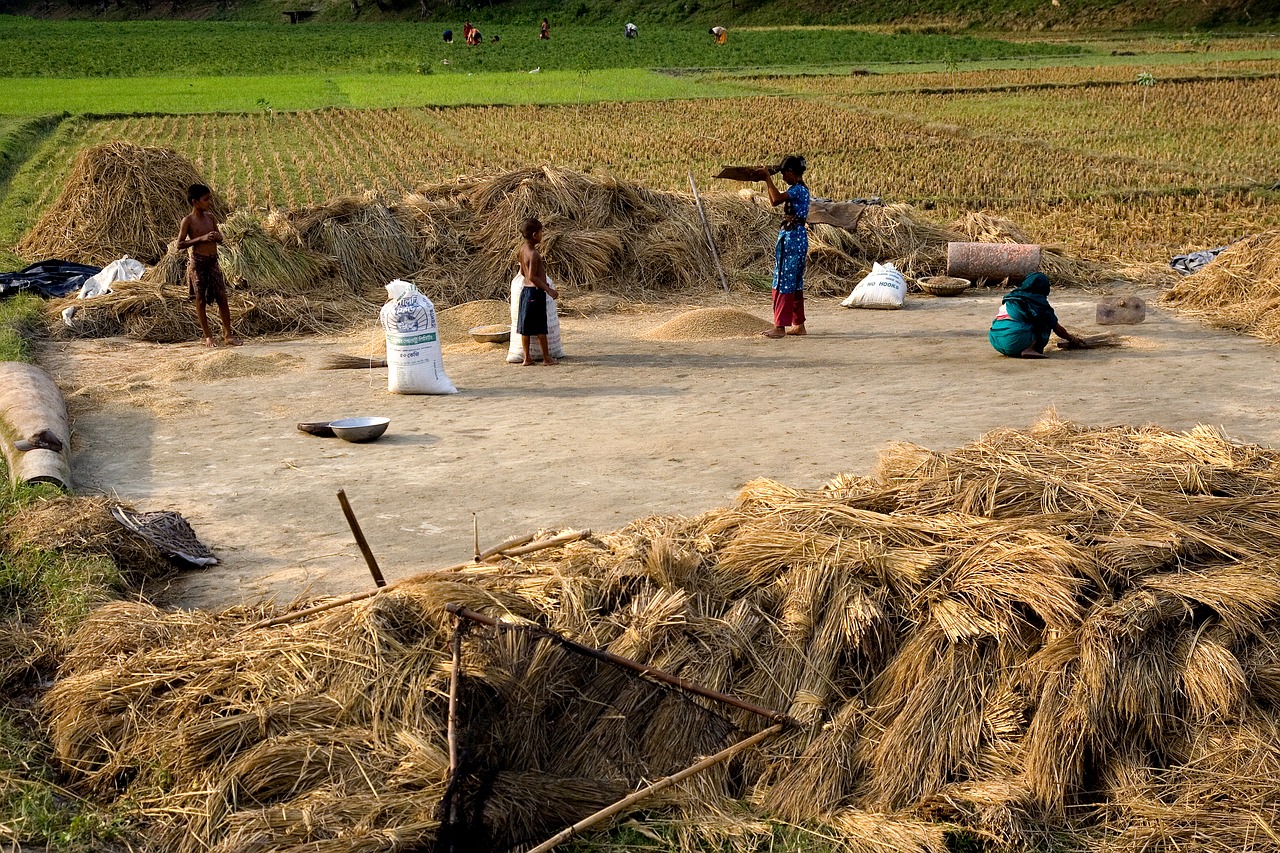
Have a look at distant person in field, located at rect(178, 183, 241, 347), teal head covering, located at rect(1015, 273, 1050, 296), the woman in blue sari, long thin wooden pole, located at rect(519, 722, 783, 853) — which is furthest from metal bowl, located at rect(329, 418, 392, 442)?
teal head covering, located at rect(1015, 273, 1050, 296)

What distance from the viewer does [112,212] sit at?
1437 cm

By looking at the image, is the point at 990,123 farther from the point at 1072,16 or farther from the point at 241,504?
the point at 1072,16

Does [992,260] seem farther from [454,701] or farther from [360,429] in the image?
[454,701]

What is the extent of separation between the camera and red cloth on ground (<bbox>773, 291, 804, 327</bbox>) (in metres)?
10.7

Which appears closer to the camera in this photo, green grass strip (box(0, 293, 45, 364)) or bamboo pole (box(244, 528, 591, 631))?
bamboo pole (box(244, 528, 591, 631))

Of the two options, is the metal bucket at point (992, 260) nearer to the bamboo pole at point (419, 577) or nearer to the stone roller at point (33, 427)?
the stone roller at point (33, 427)

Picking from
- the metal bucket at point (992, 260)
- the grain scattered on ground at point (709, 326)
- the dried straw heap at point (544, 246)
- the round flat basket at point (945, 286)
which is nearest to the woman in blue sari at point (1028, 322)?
the grain scattered on ground at point (709, 326)

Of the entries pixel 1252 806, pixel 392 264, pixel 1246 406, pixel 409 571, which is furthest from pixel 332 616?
pixel 392 264

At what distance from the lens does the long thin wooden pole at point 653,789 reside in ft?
12.8

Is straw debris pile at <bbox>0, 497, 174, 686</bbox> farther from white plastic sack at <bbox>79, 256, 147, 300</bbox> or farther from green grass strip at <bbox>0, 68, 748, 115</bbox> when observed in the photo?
green grass strip at <bbox>0, 68, 748, 115</bbox>

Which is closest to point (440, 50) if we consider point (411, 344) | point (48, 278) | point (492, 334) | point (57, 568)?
point (48, 278)

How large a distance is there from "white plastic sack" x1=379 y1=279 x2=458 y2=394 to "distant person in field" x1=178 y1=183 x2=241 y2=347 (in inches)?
→ 90.6

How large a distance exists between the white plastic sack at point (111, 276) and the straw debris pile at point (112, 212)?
4.52 ft

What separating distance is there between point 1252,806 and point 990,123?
21.7 metres
